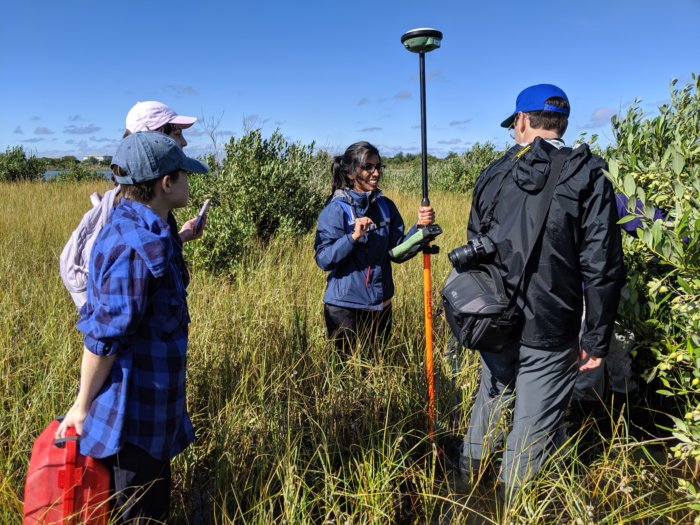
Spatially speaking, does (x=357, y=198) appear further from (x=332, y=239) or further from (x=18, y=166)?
(x=18, y=166)

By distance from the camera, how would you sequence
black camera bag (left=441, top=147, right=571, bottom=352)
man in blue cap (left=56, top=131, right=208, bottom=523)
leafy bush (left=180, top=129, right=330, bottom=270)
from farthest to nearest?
leafy bush (left=180, top=129, right=330, bottom=270), black camera bag (left=441, top=147, right=571, bottom=352), man in blue cap (left=56, top=131, right=208, bottom=523)

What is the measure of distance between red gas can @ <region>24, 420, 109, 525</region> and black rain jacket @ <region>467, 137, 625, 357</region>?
185 cm

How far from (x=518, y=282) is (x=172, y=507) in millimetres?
A: 1942

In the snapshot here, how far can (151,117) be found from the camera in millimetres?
2402

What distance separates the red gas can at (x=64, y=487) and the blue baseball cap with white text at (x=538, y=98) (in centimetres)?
236

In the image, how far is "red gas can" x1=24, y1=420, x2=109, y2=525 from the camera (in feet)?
4.87

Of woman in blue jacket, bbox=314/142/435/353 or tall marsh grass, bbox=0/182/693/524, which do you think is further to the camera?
woman in blue jacket, bbox=314/142/435/353

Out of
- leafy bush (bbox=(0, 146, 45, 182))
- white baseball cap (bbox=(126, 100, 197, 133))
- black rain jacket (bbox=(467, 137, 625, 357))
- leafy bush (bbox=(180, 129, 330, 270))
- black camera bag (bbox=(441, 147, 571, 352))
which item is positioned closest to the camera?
black rain jacket (bbox=(467, 137, 625, 357))

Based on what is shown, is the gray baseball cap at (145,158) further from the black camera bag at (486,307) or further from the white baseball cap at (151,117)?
the black camera bag at (486,307)

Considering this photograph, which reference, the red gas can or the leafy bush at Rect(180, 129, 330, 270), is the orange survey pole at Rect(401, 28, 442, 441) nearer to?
the red gas can

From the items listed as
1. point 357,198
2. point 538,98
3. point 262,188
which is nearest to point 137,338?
point 357,198

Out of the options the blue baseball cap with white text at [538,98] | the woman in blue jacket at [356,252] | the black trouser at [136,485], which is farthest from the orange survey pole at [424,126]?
the black trouser at [136,485]

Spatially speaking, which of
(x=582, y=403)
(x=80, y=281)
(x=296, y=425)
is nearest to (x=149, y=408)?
(x=80, y=281)

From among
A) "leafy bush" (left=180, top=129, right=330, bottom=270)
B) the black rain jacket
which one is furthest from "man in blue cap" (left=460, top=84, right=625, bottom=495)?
"leafy bush" (left=180, top=129, right=330, bottom=270)
